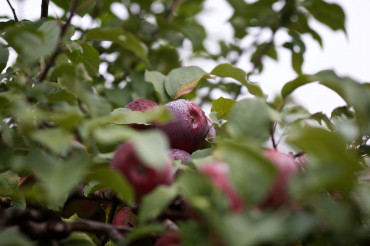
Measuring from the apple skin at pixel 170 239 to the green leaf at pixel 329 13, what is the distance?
901 millimetres

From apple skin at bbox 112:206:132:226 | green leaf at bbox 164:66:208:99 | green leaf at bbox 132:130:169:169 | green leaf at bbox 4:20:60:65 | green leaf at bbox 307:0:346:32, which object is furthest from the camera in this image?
green leaf at bbox 307:0:346:32

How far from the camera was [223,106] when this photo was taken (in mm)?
698

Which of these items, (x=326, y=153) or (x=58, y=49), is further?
(x=58, y=49)

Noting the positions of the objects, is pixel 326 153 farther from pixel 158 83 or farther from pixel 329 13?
pixel 329 13

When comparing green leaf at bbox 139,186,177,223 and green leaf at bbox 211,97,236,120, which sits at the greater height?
green leaf at bbox 139,186,177,223

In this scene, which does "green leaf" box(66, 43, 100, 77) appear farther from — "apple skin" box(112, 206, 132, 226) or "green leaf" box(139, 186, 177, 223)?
"green leaf" box(139, 186, 177, 223)

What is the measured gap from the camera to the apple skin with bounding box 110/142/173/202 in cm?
42

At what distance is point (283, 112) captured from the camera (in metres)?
0.68

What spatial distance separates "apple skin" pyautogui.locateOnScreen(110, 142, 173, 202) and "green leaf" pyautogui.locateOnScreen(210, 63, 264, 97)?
0.28 m

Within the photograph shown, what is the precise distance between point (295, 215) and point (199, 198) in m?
0.08

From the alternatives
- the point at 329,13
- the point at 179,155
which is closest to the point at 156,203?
the point at 179,155

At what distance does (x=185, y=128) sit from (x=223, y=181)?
0.32m

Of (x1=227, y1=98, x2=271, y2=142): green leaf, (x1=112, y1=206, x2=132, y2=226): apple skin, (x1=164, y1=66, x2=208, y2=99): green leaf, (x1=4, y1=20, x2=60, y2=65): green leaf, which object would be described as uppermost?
(x1=4, y1=20, x2=60, y2=65): green leaf

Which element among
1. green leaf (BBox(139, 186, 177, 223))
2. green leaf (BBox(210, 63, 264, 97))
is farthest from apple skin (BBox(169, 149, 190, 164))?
green leaf (BBox(139, 186, 177, 223))
